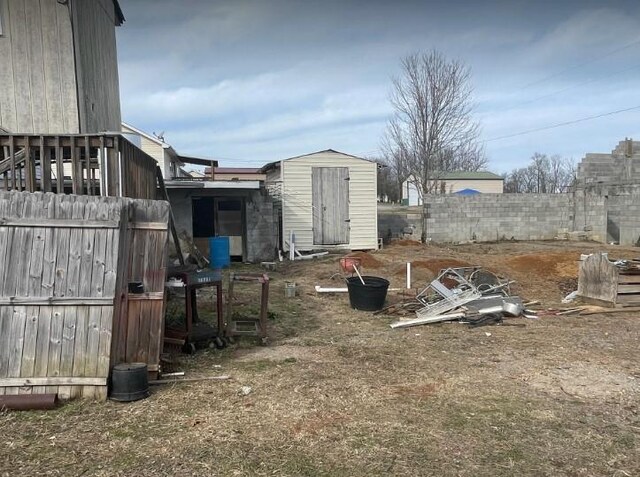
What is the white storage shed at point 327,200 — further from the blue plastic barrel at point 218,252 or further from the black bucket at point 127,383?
the black bucket at point 127,383

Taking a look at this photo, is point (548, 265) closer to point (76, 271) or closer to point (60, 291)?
point (76, 271)

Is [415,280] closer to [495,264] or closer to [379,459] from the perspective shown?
[495,264]

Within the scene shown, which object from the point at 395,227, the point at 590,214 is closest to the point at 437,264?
the point at 395,227

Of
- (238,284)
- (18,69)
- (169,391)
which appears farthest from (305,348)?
(18,69)

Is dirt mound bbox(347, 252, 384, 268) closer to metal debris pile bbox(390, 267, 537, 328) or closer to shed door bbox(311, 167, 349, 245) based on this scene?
shed door bbox(311, 167, 349, 245)

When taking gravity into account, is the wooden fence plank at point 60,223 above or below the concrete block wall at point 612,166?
below

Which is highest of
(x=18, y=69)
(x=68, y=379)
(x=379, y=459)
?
(x=18, y=69)

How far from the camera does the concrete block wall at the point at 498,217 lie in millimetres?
19719

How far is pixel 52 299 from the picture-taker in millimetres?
4426

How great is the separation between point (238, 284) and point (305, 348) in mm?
5606

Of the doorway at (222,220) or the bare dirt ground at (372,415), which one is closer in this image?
the bare dirt ground at (372,415)

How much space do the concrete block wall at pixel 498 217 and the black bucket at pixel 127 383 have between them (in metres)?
16.3

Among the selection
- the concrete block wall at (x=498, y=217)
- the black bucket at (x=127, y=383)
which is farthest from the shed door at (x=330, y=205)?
the black bucket at (x=127, y=383)

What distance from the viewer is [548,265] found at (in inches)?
505
